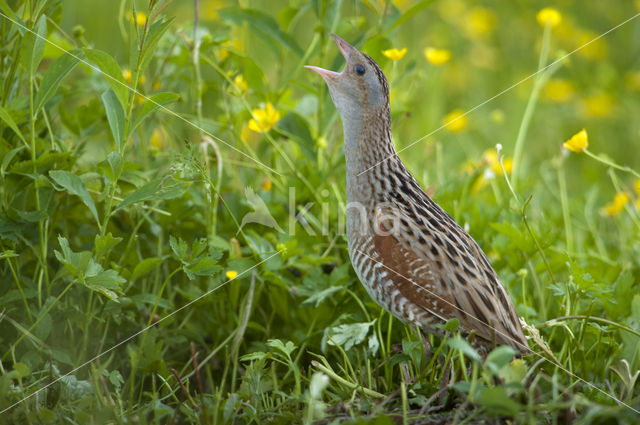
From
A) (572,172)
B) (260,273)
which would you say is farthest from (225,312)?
(572,172)

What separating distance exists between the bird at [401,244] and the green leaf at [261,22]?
1.65ft

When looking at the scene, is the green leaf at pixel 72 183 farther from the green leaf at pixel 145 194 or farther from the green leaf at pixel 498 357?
the green leaf at pixel 498 357

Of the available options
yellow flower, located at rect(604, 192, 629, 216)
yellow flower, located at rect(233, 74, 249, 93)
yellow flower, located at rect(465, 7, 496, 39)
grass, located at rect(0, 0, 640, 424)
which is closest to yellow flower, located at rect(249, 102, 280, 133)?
grass, located at rect(0, 0, 640, 424)

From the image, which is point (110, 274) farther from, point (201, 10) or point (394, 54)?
point (201, 10)

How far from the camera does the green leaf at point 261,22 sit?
2.80 m

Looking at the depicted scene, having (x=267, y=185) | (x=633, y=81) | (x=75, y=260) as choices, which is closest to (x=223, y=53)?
(x=267, y=185)

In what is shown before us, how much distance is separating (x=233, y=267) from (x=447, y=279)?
0.73 metres

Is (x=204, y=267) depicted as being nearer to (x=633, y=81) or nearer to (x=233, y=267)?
(x=233, y=267)

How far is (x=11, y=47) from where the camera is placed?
2.53 meters

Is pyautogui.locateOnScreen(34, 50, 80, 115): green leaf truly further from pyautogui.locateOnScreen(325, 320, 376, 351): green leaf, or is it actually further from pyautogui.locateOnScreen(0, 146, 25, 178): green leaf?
pyautogui.locateOnScreen(325, 320, 376, 351): green leaf

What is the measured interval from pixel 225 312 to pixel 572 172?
2.92 meters

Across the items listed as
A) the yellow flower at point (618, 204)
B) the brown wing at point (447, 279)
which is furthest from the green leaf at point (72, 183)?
the yellow flower at point (618, 204)

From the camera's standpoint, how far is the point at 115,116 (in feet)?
7.37

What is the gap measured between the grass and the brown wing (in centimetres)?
9
